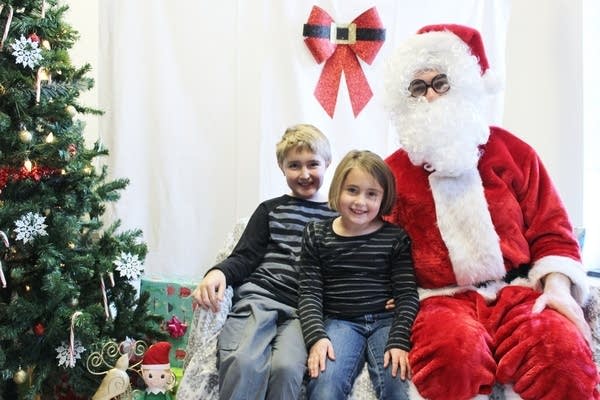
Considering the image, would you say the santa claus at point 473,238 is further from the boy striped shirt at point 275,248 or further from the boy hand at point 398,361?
the boy striped shirt at point 275,248

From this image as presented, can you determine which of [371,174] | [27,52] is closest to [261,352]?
[371,174]

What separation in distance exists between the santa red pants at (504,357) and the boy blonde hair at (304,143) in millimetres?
689

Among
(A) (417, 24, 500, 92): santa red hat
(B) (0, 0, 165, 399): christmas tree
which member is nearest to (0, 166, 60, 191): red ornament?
(B) (0, 0, 165, 399): christmas tree

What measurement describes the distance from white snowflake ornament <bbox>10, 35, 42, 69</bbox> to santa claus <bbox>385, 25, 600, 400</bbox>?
3.89 ft

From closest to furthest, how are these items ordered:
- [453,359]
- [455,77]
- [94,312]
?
[453,359], [455,77], [94,312]

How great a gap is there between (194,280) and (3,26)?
4.24 ft

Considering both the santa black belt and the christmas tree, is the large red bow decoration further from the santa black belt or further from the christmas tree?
the christmas tree

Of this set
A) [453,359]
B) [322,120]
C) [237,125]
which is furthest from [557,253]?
[237,125]

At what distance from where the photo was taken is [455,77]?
1.79 m

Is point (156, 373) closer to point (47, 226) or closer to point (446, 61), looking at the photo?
point (47, 226)

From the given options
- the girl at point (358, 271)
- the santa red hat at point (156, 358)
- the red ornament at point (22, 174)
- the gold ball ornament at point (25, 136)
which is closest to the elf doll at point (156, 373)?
the santa red hat at point (156, 358)

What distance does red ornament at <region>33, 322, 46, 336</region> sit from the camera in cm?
191

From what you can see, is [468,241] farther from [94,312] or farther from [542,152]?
[94,312]

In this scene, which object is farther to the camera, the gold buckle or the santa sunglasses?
the gold buckle
